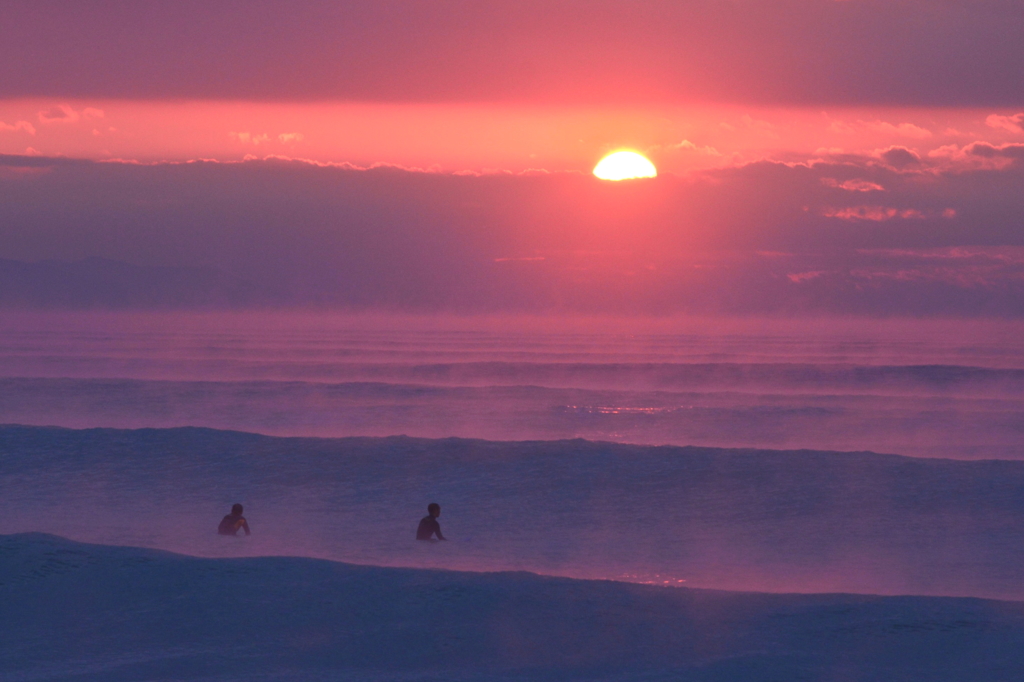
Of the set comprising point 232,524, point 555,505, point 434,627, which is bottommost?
point 434,627

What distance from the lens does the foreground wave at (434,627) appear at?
845 centimetres

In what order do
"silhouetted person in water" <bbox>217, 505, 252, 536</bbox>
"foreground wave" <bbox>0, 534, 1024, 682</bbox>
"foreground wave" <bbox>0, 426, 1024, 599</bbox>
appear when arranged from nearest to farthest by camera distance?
"foreground wave" <bbox>0, 534, 1024, 682</bbox> → "foreground wave" <bbox>0, 426, 1024, 599</bbox> → "silhouetted person in water" <bbox>217, 505, 252, 536</bbox>

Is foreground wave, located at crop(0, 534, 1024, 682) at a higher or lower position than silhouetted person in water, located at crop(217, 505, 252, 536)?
lower

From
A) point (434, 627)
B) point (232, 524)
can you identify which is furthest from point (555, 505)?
point (434, 627)

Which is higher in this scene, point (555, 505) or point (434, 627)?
point (555, 505)

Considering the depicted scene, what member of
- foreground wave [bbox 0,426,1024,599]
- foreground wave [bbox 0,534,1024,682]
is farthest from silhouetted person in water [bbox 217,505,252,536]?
foreground wave [bbox 0,534,1024,682]

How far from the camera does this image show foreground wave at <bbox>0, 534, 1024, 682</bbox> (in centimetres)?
845

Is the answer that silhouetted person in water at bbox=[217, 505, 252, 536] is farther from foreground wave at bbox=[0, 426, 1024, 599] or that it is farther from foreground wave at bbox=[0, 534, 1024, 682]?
foreground wave at bbox=[0, 534, 1024, 682]

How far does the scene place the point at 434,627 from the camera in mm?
9531

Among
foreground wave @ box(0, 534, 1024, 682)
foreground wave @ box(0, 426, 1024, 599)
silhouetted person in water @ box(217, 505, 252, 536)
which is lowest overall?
foreground wave @ box(0, 534, 1024, 682)

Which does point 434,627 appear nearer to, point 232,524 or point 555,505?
point 232,524

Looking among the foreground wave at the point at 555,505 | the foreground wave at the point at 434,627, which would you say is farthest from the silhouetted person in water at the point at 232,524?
the foreground wave at the point at 434,627

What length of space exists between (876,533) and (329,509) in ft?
32.3

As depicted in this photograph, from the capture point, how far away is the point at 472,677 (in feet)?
27.1
